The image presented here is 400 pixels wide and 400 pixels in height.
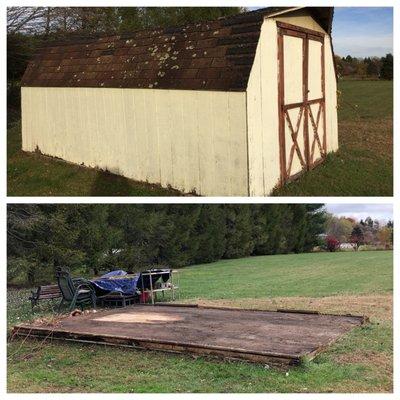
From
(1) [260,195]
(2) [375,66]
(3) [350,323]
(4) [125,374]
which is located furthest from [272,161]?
(2) [375,66]

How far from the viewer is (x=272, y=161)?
30.7 ft

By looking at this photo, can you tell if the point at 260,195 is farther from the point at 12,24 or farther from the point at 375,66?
the point at 375,66

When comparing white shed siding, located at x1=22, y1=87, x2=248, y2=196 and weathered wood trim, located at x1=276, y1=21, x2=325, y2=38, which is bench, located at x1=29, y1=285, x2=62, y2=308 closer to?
white shed siding, located at x1=22, y1=87, x2=248, y2=196

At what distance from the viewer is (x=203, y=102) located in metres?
8.70

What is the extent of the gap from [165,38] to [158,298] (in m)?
6.69

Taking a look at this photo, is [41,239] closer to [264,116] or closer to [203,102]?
[203,102]

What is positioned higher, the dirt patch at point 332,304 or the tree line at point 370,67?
the tree line at point 370,67

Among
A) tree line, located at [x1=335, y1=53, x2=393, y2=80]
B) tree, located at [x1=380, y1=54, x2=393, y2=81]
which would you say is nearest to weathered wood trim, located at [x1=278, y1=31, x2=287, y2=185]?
tree line, located at [x1=335, y1=53, x2=393, y2=80]

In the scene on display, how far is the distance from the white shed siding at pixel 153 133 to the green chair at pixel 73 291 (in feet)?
8.25

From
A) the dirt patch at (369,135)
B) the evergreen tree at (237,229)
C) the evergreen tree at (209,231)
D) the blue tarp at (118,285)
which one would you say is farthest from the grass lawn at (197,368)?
the evergreen tree at (237,229)

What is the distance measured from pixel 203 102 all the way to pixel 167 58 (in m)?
1.82

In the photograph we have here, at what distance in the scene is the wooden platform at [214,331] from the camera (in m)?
6.58

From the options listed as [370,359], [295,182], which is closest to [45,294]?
[295,182]

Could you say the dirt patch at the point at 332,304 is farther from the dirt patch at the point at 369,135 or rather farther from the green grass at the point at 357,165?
the dirt patch at the point at 369,135
